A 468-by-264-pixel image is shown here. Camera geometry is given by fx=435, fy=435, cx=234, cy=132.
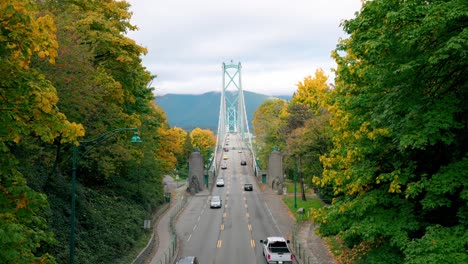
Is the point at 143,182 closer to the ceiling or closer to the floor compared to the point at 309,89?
closer to the floor

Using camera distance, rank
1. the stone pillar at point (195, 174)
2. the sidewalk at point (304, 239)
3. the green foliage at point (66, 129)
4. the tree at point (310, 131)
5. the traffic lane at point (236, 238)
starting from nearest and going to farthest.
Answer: the green foliage at point (66, 129) < the sidewalk at point (304, 239) < the traffic lane at point (236, 238) < the tree at point (310, 131) < the stone pillar at point (195, 174)

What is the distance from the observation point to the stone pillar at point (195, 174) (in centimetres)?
6178

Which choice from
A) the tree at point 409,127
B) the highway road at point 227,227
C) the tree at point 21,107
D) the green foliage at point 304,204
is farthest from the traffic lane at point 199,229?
the tree at point 21,107

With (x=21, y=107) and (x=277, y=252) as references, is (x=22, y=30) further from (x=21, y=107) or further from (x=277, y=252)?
(x=277, y=252)

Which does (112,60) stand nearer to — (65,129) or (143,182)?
(143,182)

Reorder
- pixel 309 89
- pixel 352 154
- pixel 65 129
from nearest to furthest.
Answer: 1. pixel 65 129
2. pixel 352 154
3. pixel 309 89

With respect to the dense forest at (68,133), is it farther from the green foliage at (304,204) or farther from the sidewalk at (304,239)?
the green foliage at (304,204)

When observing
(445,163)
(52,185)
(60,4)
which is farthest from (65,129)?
(60,4)

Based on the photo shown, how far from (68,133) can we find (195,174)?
5417cm

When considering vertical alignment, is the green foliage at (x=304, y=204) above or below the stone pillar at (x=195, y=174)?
below

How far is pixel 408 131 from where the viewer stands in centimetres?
1122

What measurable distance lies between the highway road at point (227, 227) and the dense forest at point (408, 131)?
1273 cm

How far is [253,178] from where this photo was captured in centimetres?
7688

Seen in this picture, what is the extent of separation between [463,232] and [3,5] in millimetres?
11346
